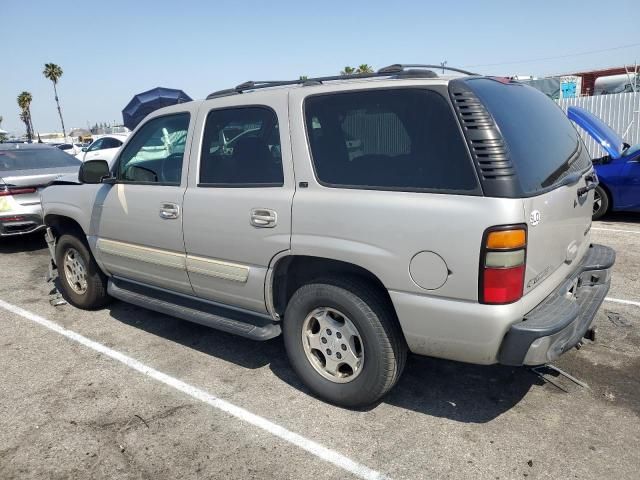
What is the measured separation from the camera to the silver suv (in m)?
2.56

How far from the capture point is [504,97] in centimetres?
293

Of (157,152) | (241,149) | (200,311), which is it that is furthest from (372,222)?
(157,152)

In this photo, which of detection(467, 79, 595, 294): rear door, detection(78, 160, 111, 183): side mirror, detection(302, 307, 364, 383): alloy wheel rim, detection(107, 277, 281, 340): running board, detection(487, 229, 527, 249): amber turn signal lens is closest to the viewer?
detection(487, 229, 527, 249): amber turn signal lens

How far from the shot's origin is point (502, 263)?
249cm

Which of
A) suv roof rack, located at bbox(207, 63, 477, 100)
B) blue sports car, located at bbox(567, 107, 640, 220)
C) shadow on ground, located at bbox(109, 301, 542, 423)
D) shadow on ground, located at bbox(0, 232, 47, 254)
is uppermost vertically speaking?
suv roof rack, located at bbox(207, 63, 477, 100)

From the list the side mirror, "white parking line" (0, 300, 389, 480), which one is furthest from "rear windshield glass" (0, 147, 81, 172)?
the side mirror

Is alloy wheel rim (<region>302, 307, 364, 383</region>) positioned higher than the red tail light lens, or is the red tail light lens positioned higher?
the red tail light lens

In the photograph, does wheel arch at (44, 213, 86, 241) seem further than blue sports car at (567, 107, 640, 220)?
No

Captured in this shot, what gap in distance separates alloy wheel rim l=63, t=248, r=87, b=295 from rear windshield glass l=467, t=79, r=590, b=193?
3.93 meters

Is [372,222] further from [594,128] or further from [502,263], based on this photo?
[594,128]

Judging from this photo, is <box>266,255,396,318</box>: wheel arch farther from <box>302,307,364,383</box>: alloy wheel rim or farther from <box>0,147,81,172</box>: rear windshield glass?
<box>0,147,81,172</box>: rear windshield glass

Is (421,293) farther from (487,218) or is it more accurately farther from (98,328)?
(98,328)

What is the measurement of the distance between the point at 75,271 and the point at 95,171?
1.33 meters

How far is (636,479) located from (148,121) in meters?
3.93
